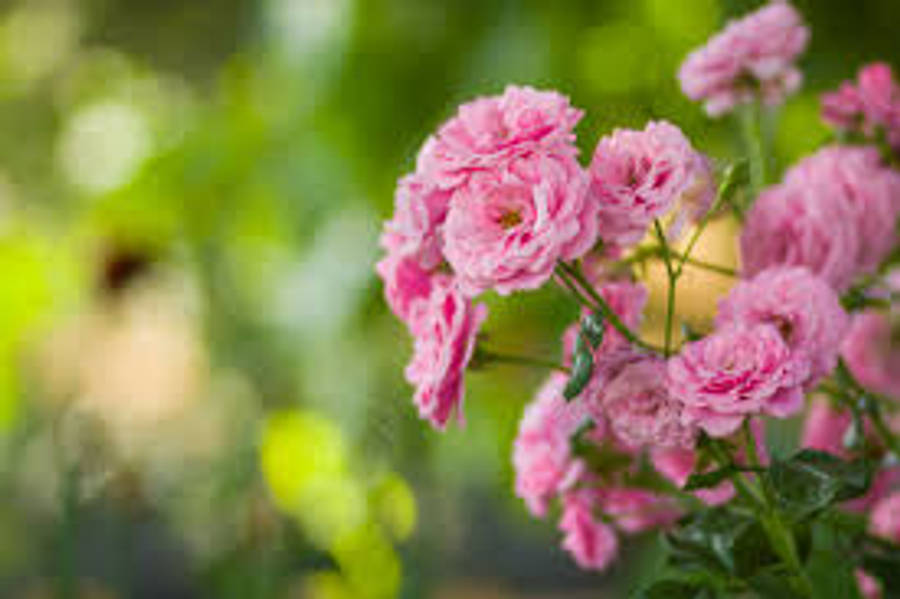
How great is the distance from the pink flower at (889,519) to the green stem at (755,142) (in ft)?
0.41

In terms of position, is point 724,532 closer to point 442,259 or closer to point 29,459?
point 442,259

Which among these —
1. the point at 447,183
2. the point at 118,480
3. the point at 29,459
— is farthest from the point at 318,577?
the point at 447,183

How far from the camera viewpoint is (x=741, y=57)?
0.32 metres

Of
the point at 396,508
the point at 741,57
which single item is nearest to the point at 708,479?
the point at 741,57

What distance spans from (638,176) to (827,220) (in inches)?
3.5

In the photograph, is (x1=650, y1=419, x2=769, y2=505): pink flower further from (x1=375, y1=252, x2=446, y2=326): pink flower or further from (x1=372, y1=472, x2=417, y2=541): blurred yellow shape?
(x1=372, y1=472, x2=417, y2=541): blurred yellow shape

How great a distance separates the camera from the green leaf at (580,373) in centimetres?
23

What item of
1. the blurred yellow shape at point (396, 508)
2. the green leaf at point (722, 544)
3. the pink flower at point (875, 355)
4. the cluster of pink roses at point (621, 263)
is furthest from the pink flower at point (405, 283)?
the blurred yellow shape at point (396, 508)

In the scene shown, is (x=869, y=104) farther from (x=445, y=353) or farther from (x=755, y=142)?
(x=445, y=353)

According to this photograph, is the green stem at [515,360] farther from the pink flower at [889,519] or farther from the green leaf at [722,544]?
the pink flower at [889,519]

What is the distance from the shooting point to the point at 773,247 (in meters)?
0.31

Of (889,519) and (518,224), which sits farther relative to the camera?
(889,519)

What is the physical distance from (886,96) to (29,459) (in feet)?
4.91

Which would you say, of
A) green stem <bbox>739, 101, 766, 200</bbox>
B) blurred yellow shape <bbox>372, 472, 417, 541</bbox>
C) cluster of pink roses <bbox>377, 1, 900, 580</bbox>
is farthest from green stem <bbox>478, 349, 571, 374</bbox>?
blurred yellow shape <bbox>372, 472, 417, 541</bbox>
